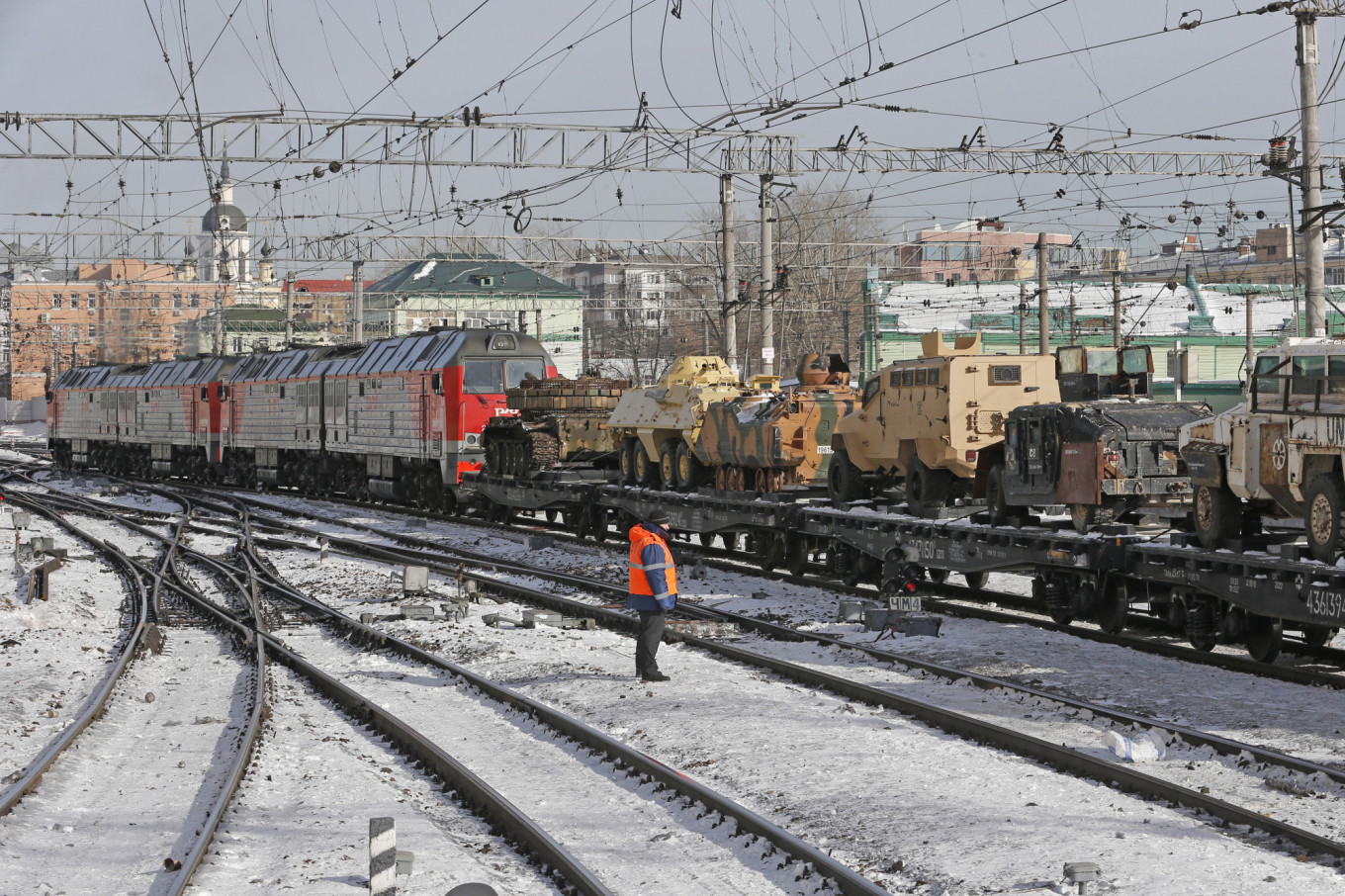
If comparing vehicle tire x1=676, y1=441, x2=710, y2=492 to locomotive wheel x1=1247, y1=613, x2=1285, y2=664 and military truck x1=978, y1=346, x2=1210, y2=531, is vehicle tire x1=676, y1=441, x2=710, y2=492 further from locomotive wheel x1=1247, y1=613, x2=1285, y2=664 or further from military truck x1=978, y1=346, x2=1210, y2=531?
locomotive wheel x1=1247, y1=613, x2=1285, y2=664

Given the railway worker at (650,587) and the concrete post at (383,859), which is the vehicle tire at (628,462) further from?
the concrete post at (383,859)

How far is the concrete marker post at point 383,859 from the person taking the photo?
24.9 ft

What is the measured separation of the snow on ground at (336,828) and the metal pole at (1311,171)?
13214mm

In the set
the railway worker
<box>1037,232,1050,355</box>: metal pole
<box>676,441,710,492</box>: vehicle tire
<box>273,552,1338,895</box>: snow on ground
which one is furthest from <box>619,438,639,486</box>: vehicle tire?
the railway worker

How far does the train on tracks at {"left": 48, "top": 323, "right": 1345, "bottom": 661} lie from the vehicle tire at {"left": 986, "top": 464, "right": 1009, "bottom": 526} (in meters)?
0.03

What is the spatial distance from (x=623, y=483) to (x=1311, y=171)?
40.3 feet

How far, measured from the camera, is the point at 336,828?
934 cm

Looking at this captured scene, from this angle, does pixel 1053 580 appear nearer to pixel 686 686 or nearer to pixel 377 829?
pixel 686 686

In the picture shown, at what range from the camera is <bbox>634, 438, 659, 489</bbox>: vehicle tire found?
26766 mm

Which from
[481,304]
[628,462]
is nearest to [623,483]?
[628,462]

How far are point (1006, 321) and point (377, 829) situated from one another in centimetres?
6022

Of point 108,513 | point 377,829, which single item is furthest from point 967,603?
point 108,513

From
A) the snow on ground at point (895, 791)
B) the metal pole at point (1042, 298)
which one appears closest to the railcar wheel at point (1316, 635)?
the snow on ground at point (895, 791)

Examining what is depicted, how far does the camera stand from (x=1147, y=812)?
9.04 m
